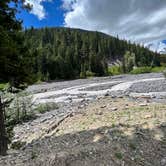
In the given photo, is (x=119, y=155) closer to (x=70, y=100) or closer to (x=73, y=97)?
(x=70, y=100)

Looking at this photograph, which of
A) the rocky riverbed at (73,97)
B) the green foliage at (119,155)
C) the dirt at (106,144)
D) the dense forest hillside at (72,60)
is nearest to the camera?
the dirt at (106,144)

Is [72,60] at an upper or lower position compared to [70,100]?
upper

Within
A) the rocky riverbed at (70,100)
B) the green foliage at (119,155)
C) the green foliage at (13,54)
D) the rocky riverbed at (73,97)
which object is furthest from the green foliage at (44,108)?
the green foliage at (119,155)

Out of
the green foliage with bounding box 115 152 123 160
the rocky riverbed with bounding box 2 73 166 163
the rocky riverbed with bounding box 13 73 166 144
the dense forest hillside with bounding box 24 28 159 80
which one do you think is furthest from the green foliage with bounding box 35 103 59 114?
the dense forest hillside with bounding box 24 28 159 80

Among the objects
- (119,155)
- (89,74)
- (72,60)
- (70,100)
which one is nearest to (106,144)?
(119,155)

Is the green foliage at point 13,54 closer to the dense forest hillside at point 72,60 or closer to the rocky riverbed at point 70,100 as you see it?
the rocky riverbed at point 70,100

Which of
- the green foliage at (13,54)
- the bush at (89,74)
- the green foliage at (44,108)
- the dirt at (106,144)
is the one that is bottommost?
the bush at (89,74)

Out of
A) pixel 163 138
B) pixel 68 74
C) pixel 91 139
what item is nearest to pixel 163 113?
pixel 163 138

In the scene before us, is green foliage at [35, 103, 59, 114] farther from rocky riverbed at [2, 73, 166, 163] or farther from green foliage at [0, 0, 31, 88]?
green foliage at [0, 0, 31, 88]

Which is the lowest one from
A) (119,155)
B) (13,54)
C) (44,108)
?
(44,108)

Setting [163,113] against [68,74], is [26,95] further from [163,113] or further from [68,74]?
[68,74]

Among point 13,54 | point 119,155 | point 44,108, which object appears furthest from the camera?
point 44,108

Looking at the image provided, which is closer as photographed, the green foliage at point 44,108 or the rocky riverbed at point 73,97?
the rocky riverbed at point 73,97

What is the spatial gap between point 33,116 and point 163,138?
1183cm
